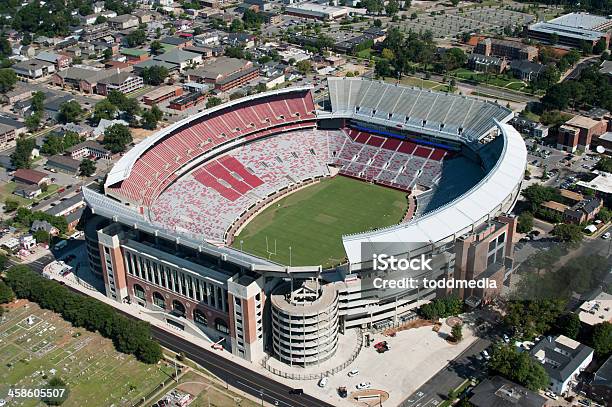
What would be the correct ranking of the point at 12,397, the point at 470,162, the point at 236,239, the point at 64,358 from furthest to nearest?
the point at 470,162, the point at 236,239, the point at 64,358, the point at 12,397

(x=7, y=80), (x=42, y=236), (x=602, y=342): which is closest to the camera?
(x=602, y=342)

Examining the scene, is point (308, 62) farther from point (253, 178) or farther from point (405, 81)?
point (253, 178)

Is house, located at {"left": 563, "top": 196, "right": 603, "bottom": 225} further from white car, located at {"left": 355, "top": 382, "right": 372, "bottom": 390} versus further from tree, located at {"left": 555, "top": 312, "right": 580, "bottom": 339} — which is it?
white car, located at {"left": 355, "top": 382, "right": 372, "bottom": 390}

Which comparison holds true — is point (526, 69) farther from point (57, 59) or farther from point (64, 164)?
point (57, 59)

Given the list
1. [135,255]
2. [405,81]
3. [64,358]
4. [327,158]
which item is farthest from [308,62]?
[64,358]

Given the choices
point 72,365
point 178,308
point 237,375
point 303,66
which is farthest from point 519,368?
→ point 303,66

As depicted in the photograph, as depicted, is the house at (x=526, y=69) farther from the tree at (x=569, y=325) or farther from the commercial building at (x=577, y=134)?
the tree at (x=569, y=325)

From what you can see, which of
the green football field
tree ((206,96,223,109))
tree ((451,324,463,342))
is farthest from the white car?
tree ((206,96,223,109))
